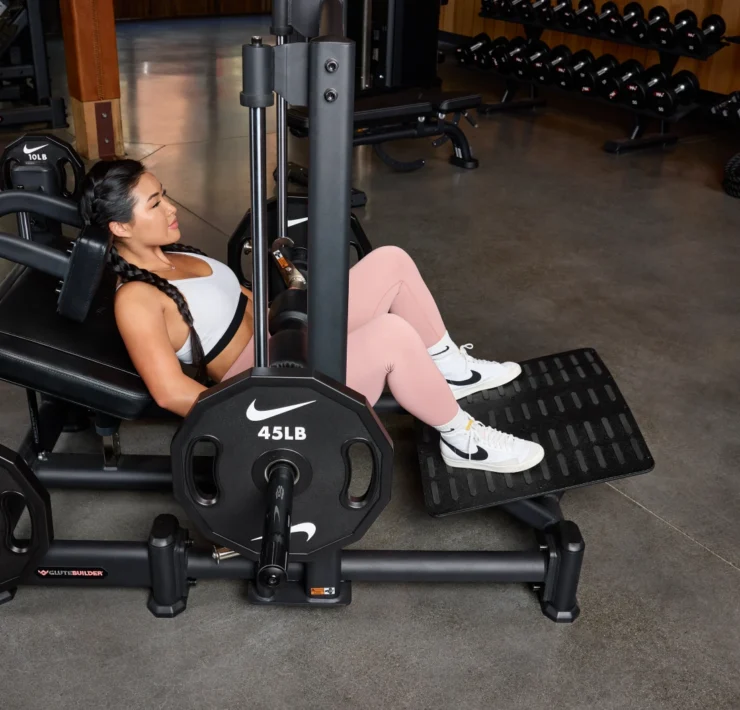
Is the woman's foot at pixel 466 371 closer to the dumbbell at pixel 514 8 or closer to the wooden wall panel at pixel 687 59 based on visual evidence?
the wooden wall panel at pixel 687 59

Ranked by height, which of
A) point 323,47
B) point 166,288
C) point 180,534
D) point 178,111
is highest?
point 323,47

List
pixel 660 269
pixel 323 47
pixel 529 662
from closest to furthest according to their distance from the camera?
pixel 323 47, pixel 529 662, pixel 660 269

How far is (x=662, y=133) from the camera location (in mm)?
4812

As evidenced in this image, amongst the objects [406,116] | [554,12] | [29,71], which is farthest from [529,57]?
[29,71]

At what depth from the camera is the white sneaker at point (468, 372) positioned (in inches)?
81.4

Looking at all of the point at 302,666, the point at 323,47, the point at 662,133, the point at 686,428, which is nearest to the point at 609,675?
the point at 302,666

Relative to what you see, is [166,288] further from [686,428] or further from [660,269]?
[660,269]

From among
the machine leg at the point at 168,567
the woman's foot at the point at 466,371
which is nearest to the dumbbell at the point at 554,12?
the woman's foot at the point at 466,371

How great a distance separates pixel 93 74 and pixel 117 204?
2813 millimetres

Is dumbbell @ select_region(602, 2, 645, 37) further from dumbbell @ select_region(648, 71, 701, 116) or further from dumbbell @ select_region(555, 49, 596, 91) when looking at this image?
dumbbell @ select_region(648, 71, 701, 116)

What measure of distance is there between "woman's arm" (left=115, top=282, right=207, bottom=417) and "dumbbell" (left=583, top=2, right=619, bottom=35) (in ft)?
13.0

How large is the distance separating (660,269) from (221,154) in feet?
7.25

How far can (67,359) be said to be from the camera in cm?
164

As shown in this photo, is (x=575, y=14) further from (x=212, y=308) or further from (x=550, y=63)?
(x=212, y=308)
